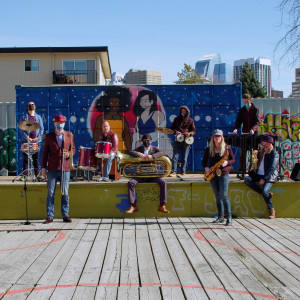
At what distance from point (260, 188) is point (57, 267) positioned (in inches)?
198

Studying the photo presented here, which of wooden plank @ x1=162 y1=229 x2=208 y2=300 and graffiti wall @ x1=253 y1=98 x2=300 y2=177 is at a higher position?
graffiti wall @ x1=253 y1=98 x2=300 y2=177

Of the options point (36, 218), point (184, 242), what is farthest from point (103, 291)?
point (36, 218)

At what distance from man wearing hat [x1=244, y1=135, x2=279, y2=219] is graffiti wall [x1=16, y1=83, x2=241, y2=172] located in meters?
3.42

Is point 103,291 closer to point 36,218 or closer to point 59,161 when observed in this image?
Result: point 59,161

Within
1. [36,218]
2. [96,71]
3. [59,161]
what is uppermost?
[96,71]

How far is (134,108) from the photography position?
499 inches

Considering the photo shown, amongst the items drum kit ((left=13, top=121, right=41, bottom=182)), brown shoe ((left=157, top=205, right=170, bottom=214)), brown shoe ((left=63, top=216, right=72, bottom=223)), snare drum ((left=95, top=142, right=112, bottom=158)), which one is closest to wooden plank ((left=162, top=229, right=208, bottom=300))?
brown shoe ((left=157, top=205, right=170, bottom=214))

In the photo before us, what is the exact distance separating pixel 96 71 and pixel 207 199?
28988mm

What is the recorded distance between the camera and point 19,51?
3681 centimetres

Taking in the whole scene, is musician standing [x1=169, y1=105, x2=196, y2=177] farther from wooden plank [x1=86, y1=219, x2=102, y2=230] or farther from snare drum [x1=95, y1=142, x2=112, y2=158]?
wooden plank [x1=86, y1=219, x2=102, y2=230]

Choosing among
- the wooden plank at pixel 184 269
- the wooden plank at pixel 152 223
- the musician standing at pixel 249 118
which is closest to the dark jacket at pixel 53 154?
the wooden plank at pixel 152 223

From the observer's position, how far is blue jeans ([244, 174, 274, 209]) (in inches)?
359

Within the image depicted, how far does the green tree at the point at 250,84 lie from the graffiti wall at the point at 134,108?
36.3m

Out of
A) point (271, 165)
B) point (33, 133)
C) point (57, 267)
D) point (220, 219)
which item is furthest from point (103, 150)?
point (57, 267)
